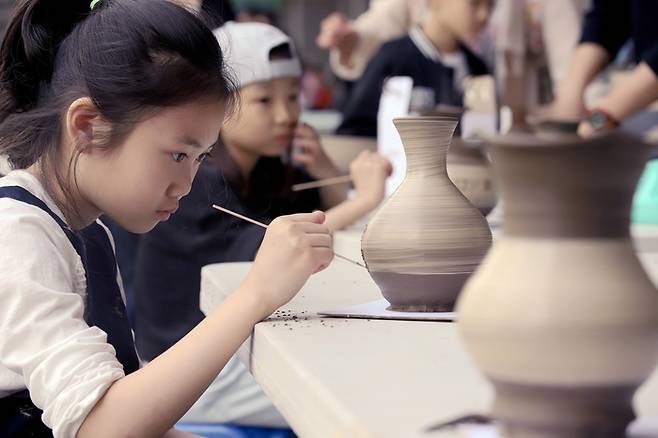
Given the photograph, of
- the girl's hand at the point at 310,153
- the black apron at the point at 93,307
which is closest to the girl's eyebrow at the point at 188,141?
the black apron at the point at 93,307

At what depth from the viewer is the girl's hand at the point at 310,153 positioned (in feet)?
7.93

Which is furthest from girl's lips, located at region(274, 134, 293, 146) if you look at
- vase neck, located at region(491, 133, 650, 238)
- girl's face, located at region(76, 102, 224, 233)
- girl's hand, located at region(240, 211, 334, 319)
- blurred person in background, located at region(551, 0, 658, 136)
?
vase neck, located at region(491, 133, 650, 238)

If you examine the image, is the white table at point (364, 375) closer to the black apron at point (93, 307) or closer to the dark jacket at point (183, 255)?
the black apron at point (93, 307)

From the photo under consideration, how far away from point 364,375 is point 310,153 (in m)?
1.73

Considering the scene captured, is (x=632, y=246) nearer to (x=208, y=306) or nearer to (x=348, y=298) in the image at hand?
(x=348, y=298)

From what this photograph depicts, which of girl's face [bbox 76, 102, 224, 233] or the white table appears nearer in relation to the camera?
the white table

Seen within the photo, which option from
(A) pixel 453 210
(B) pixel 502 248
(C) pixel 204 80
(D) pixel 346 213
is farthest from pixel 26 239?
(D) pixel 346 213

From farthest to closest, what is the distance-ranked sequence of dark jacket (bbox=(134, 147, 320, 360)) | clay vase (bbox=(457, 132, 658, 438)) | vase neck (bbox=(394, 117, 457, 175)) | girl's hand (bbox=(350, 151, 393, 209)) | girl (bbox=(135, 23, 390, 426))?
girl's hand (bbox=(350, 151, 393, 209)) → dark jacket (bbox=(134, 147, 320, 360)) → girl (bbox=(135, 23, 390, 426)) → vase neck (bbox=(394, 117, 457, 175)) → clay vase (bbox=(457, 132, 658, 438))

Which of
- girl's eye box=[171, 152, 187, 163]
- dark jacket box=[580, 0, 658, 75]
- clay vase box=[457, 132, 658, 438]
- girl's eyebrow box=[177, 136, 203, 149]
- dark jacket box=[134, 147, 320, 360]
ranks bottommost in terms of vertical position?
dark jacket box=[134, 147, 320, 360]

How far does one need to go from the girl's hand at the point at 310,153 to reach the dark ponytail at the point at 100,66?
1.09 metres

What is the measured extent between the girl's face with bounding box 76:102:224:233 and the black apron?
59 mm

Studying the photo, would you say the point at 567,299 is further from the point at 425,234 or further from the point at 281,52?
the point at 281,52

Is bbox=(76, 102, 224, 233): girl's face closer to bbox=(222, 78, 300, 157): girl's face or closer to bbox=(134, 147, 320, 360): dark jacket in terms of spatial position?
bbox=(134, 147, 320, 360): dark jacket

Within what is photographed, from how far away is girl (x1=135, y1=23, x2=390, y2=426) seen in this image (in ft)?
5.78
